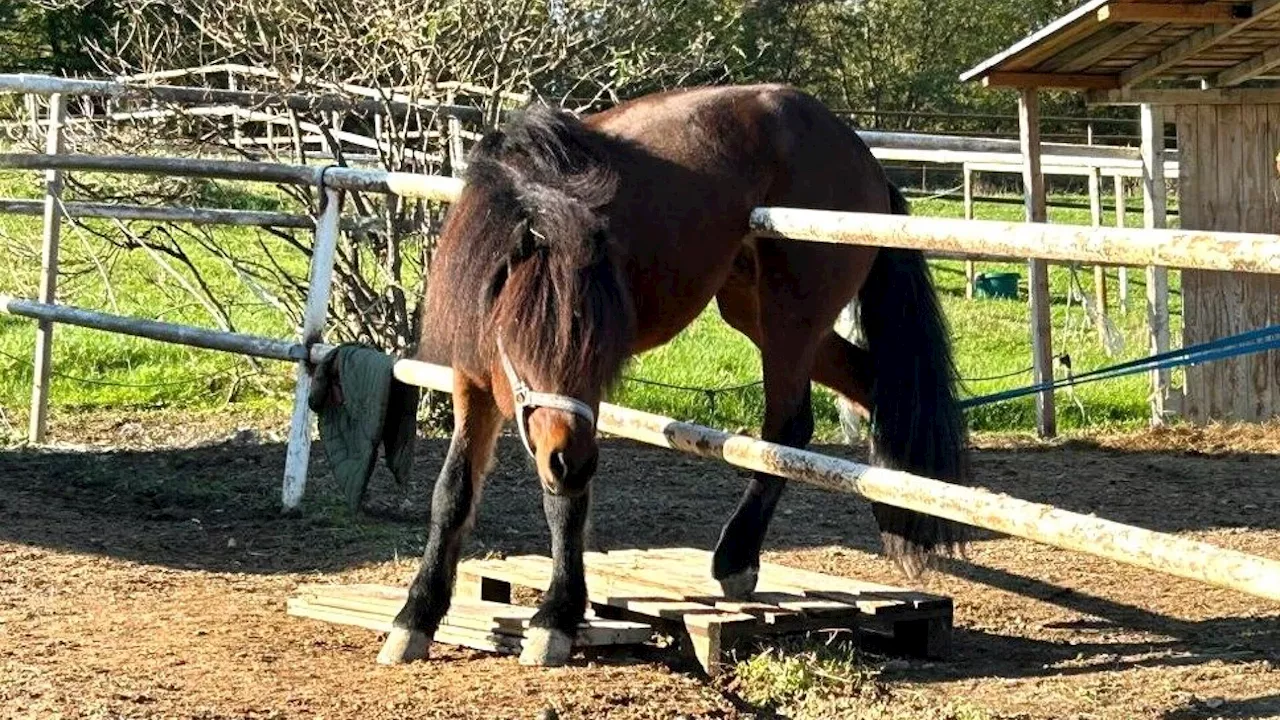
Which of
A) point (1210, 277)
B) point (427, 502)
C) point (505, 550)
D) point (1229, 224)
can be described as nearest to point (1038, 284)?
point (1210, 277)

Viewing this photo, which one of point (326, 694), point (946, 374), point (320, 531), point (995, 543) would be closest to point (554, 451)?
point (326, 694)

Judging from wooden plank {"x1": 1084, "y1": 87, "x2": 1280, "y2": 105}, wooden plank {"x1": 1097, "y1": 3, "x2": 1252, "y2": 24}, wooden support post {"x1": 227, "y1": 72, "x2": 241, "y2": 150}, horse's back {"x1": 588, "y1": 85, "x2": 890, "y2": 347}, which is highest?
wooden plank {"x1": 1097, "y1": 3, "x2": 1252, "y2": 24}

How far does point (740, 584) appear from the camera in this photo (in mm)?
5035

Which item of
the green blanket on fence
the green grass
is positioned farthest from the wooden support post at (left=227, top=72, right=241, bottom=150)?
the green blanket on fence

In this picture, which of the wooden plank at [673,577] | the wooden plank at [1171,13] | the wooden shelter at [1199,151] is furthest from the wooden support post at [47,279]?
the wooden plank at [1171,13]

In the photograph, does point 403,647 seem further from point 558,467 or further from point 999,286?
point 999,286

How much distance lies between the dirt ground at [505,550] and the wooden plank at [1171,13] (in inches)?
91.4

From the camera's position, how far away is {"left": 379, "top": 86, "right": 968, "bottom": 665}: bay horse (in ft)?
13.7

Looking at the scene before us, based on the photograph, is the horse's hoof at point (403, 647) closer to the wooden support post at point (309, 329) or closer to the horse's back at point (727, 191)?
the horse's back at point (727, 191)

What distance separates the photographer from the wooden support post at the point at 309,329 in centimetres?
681

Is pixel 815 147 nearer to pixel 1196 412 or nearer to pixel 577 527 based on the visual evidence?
pixel 577 527

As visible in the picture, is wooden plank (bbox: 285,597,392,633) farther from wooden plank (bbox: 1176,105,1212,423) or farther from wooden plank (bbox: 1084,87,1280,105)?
wooden plank (bbox: 1176,105,1212,423)

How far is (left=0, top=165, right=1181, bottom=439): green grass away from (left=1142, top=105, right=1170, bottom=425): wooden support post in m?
0.33

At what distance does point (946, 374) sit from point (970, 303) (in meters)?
11.2
